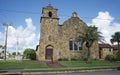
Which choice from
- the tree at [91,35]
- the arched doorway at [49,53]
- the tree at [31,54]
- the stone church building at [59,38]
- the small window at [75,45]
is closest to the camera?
the tree at [91,35]

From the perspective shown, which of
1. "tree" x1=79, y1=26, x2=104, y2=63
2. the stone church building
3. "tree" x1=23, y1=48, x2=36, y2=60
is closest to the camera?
"tree" x1=79, y1=26, x2=104, y2=63

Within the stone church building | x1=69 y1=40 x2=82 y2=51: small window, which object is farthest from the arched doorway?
x1=69 y1=40 x2=82 y2=51: small window

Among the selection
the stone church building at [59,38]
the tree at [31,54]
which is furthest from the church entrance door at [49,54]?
the tree at [31,54]

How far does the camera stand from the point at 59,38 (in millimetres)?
46125

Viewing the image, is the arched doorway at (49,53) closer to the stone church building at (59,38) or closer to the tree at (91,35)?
the stone church building at (59,38)

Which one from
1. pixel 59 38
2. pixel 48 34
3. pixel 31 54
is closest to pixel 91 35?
pixel 59 38

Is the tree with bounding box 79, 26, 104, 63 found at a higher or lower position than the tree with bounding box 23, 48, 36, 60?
higher

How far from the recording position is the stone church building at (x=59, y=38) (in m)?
45.0

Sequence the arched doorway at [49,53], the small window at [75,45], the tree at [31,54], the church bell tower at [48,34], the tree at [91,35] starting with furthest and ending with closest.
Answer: the tree at [31,54] → the small window at [75,45] → the arched doorway at [49,53] → the church bell tower at [48,34] → the tree at [91,35]

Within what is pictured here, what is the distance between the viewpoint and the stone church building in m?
45.0

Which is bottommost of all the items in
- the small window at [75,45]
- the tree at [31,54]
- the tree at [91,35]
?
the tree at [31,54]

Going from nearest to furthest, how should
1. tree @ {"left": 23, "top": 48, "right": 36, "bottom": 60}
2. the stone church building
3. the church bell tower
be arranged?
the church bell tower, the stone church building, tree @ {"left": 23, "top": 48, "right": 36, "bottom": 60}

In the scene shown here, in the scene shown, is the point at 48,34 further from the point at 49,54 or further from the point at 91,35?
the point at 91,35

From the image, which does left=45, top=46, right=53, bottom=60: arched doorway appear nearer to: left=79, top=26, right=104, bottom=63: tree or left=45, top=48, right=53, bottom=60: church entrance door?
left=45, top=48, right=53, bottom=60: church entrance door
